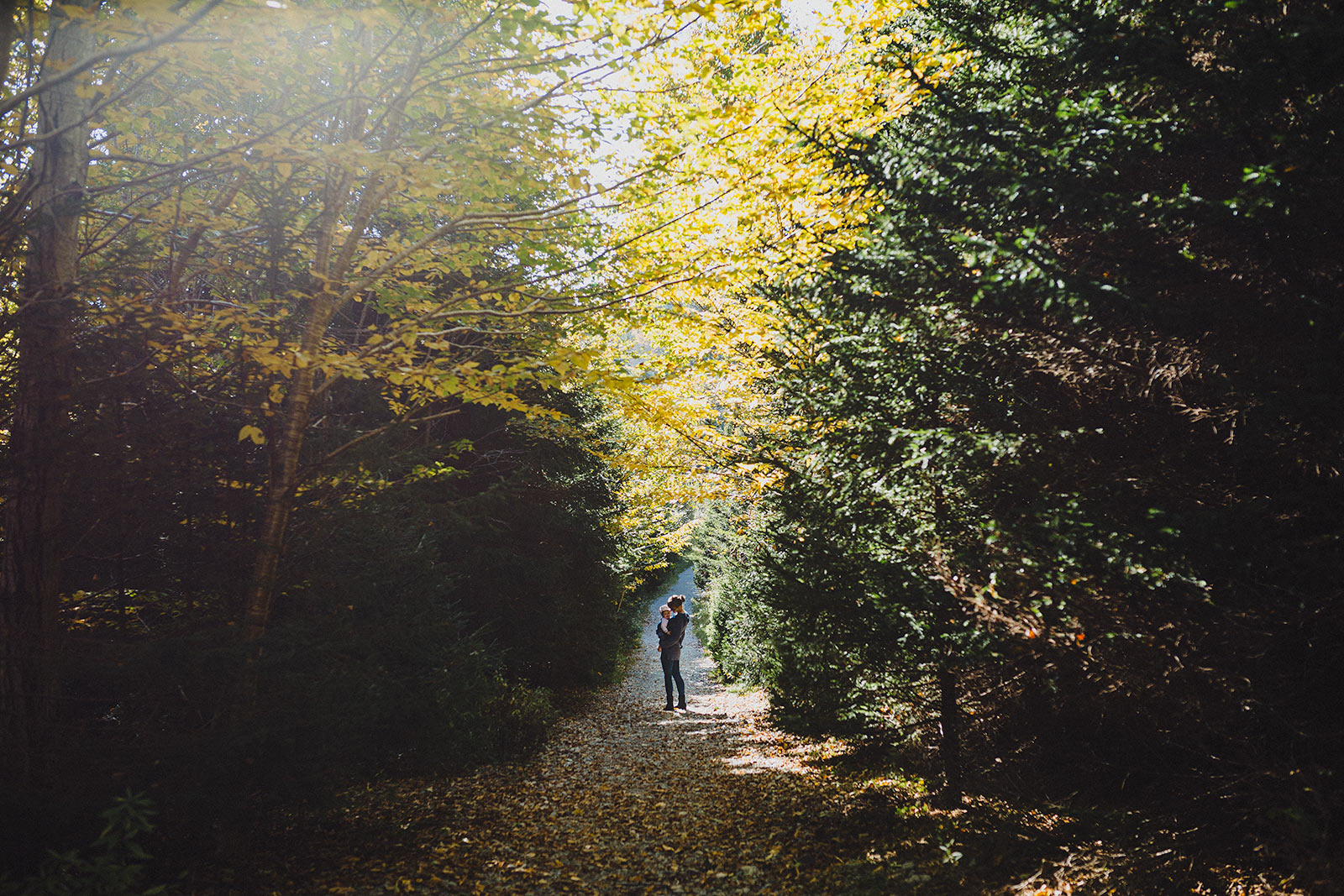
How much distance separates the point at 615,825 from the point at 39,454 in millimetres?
4891

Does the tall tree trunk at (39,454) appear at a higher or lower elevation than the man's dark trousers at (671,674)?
higher

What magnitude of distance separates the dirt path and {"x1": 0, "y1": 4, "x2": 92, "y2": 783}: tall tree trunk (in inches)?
83.1

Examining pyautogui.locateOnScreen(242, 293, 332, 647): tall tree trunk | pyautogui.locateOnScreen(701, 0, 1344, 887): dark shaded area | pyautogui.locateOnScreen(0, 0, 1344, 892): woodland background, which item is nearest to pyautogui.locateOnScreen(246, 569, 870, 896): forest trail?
pyautogui.locateOnScreen(0, 0, 1344, 892): woodland background

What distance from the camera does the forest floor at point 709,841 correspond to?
405cm

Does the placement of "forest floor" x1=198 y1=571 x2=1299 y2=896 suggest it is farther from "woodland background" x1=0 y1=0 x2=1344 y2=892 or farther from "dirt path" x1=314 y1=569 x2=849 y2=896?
"woodland background" x1=0 y1=0 x2=1344 y2=892

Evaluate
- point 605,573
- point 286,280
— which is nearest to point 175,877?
point 286,280

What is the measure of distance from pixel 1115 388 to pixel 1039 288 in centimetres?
94

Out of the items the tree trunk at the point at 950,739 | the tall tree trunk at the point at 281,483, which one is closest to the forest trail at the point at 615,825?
the tree trunk at the point at 950,739

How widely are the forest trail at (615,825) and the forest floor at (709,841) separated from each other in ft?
0.06

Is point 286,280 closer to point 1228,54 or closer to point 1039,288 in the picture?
point 1039,288

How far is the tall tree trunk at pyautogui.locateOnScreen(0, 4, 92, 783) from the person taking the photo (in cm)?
392

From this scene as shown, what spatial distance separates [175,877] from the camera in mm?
4152

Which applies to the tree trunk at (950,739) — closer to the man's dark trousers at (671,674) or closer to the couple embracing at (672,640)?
the couple embracing at (672,640)

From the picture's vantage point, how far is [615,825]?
232 inches
